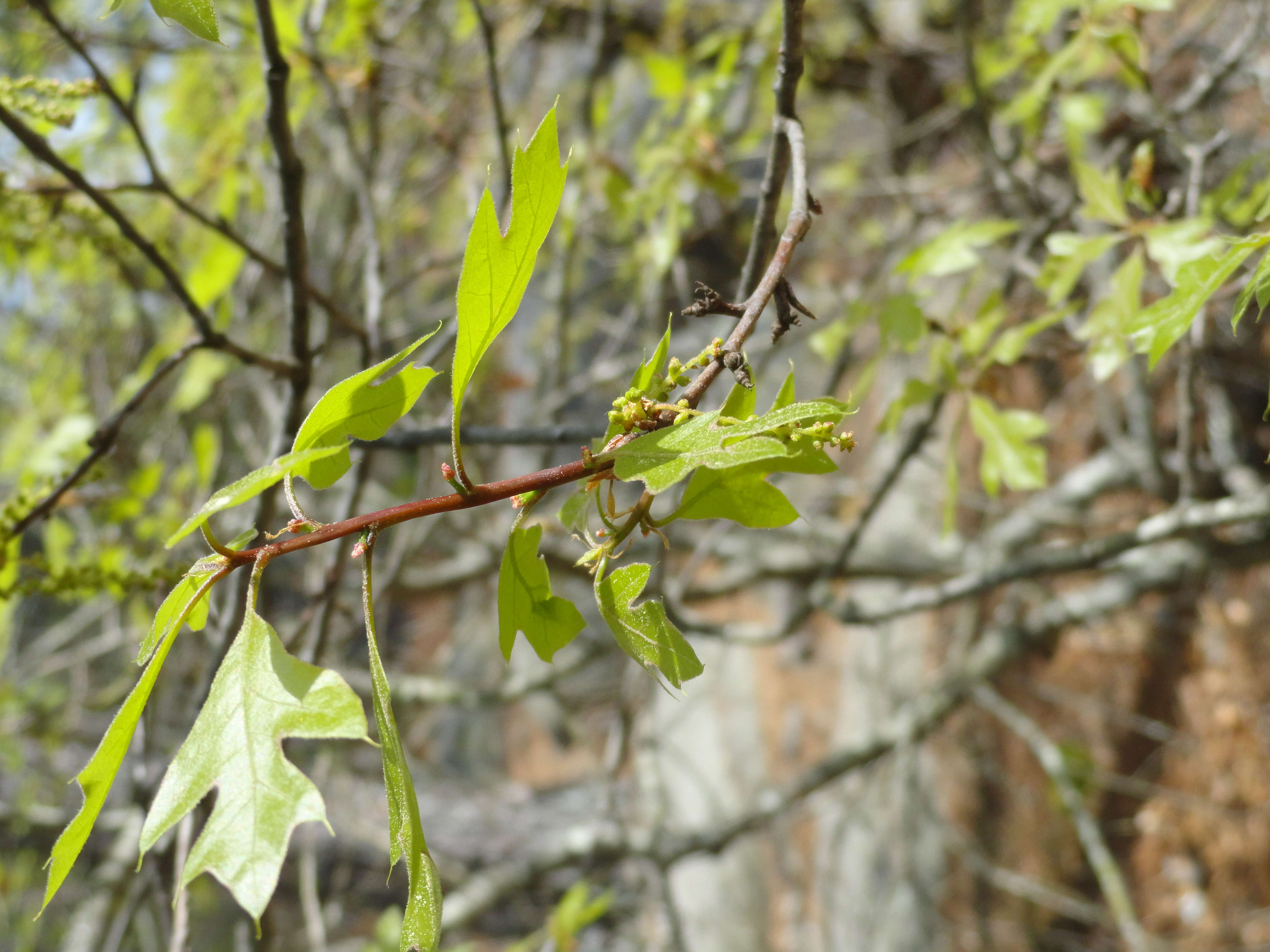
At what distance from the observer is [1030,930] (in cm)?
271

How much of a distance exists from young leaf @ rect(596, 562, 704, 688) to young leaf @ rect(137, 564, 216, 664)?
8.0 inches

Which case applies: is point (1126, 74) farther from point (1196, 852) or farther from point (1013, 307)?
point (1196, 852)

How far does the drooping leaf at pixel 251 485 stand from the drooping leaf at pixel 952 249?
2.29ft

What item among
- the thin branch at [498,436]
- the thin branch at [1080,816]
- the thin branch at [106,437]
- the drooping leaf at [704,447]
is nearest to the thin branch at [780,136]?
the thin branch at [498,436]

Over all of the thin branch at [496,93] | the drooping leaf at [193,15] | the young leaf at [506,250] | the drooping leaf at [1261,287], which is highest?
the thin branch at [496,93]

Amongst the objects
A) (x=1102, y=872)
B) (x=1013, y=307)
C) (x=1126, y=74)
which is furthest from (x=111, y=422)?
(x=1102, y=872)

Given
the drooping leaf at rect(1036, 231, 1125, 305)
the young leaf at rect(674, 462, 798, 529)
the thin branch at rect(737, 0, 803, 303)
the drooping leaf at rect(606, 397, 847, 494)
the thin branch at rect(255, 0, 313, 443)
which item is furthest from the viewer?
the drooping leaf at rect(1036, 231, 1125, 305)

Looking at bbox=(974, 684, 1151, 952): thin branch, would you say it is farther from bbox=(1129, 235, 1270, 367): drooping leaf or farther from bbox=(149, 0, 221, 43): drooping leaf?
bbox=(149, 0, 221, 43): drooping leaf

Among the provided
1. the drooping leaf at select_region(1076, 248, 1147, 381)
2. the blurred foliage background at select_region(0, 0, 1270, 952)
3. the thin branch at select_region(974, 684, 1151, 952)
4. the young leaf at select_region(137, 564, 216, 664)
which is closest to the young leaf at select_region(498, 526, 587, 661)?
the young leaf at select_region(137, 564, 216, 664)

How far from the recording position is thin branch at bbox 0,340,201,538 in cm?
74

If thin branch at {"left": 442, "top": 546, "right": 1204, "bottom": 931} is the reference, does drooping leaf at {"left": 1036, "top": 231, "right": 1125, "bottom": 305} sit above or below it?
above

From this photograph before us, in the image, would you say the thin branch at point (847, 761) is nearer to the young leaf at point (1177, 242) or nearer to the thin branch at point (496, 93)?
the young leaf at point (1177, 242)

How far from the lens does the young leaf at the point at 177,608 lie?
16.6 inches

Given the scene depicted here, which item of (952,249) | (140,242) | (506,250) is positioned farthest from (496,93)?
(506,250)
